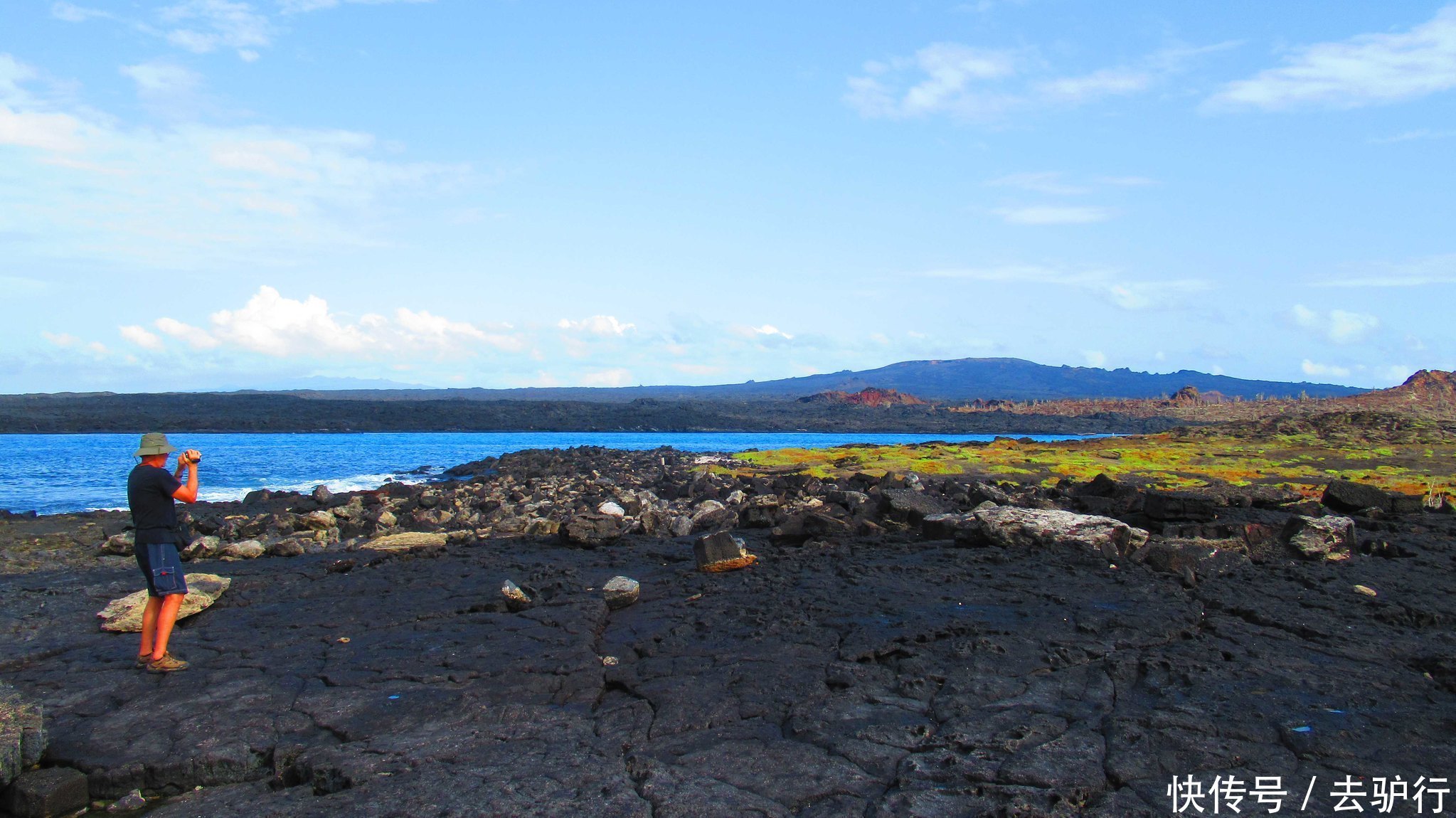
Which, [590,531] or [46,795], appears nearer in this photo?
[46,795]

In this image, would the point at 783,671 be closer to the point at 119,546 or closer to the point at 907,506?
the point at 907,506

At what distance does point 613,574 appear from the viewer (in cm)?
1221

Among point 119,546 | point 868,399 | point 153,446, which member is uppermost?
point 868,399

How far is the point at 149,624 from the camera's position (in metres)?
7.81

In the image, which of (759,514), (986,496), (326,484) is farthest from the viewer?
(326,484)

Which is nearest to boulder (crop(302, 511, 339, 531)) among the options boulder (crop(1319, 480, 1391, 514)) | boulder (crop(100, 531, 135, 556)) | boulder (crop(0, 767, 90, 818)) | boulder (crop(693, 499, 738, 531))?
boulder (crop(100, 531, 135, 556))

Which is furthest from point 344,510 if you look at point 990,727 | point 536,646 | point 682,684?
point 990,727

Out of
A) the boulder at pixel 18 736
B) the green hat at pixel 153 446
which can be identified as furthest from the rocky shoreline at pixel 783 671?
the green hat at pixel 153 446

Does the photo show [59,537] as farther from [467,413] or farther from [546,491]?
[467,413]

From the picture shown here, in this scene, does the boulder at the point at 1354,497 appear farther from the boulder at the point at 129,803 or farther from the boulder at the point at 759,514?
the boulder at the point at 129,803

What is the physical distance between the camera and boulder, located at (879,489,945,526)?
51.5 ft

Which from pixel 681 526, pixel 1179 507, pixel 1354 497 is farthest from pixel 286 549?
pixel 1354 497

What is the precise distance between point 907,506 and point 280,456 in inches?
2174

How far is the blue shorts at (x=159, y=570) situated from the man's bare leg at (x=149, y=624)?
0.08 m
